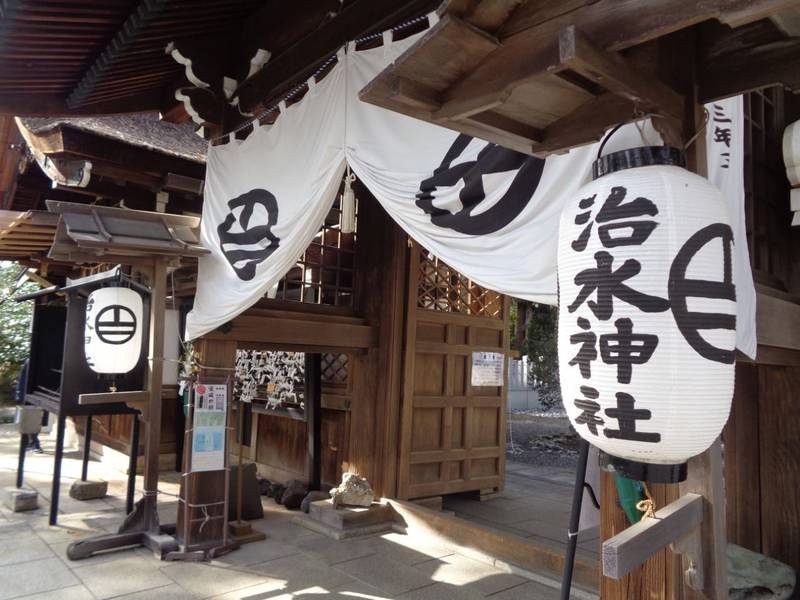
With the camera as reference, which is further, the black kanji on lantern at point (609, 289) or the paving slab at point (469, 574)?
the paving slab at point (469, 574)

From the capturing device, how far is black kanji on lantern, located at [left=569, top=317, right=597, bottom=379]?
6.60ft

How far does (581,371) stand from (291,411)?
5986 mm

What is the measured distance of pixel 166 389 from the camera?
354 inches

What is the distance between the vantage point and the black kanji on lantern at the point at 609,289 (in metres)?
1.89

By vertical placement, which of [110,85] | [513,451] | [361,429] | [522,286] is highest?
[110,85]

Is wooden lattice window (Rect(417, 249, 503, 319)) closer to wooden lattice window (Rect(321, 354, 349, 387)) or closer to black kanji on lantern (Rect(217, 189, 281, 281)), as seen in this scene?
wooden lattice window (Rect(321, 354, 349, 387))

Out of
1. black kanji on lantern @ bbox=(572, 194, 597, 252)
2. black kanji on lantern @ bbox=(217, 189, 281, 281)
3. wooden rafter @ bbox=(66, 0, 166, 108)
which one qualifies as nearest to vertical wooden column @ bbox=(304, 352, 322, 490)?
black kanji on lantern @ bbox=(217, 189, 281, 281)

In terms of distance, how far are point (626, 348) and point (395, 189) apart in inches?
86.9

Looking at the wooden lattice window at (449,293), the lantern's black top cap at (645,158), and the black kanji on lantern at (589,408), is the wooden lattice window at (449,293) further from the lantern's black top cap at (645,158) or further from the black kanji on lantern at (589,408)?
the black kanji on lantern at (589,408)

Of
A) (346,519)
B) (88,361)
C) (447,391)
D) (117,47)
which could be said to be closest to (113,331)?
(88,361)

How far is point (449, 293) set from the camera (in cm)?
739

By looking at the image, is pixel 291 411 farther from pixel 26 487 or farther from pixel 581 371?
pixel 581 371

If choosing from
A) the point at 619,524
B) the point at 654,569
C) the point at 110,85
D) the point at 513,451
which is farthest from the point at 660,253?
the point at 513,451

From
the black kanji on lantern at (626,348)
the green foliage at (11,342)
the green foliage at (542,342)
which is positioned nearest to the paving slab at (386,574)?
the black kanji on lantern at (626,348)
